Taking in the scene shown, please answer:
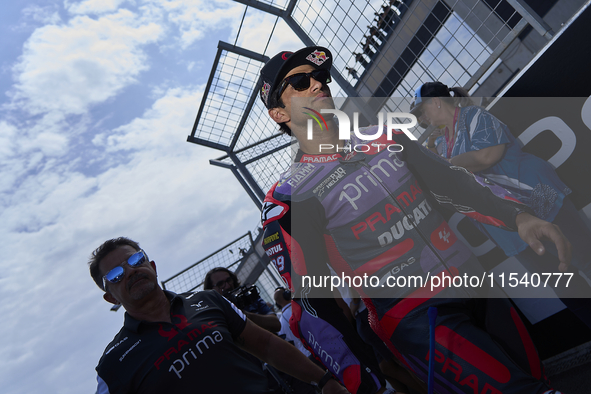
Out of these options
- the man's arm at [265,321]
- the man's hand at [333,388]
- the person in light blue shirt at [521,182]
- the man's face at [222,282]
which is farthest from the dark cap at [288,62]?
the man's face at [222,282]

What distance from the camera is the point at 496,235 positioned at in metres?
2.15

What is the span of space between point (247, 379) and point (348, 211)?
1.37 m

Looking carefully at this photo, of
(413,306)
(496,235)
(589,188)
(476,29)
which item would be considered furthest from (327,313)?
(476,29)

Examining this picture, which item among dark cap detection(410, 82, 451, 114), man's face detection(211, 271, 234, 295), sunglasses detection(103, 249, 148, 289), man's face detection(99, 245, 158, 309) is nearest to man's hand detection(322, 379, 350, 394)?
man's face detection(99, 245, 158, 309)

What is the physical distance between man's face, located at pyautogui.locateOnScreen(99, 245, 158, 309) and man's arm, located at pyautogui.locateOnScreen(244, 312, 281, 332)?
169 centimetres

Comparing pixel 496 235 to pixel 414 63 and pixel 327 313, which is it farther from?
pixel 414 63

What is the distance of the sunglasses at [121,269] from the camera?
258cm

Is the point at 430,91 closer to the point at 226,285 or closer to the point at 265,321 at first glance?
the point at 265,321

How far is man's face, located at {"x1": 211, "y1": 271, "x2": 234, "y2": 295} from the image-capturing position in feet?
16.5

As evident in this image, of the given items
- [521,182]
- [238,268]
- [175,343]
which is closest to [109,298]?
[175,343]

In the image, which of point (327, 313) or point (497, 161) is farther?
point (497, 161)

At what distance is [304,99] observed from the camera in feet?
5.76

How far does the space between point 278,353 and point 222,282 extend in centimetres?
291

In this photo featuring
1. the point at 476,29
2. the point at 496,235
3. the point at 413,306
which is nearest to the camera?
the point at 413,306
